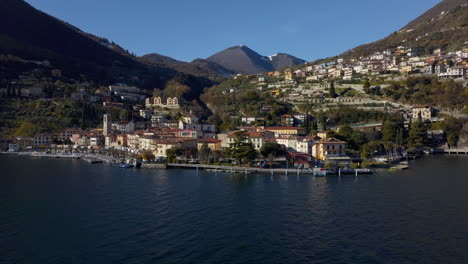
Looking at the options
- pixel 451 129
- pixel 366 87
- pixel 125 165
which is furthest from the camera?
pixel 366 87

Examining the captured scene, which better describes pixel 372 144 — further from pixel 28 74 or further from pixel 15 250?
pixel 28 74

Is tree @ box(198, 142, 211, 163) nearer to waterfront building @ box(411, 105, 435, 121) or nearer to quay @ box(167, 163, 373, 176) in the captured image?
quay @ box(167, 163, 373, 176)

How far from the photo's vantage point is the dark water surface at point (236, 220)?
16391 millimetres

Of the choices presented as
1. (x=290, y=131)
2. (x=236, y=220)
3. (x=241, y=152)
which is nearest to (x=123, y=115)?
(x=290, y=131)

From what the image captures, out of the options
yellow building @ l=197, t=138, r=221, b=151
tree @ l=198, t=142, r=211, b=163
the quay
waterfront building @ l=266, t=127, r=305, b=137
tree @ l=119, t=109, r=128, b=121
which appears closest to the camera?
the quay

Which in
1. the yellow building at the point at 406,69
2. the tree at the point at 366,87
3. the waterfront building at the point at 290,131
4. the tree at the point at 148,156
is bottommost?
the tree at the point at 148,156

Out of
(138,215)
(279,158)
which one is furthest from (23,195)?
(279,158)

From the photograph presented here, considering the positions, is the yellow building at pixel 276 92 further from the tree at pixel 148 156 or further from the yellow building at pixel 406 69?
the tree at pixel 148 156

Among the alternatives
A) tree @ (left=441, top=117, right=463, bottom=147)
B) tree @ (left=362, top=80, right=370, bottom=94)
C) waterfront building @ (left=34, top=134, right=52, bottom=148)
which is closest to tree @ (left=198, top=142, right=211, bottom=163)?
waterfront building @ (left=34, top=134, right=52, bottom=148)

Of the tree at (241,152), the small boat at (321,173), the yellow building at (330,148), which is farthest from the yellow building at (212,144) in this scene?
the small boat at (321,173)

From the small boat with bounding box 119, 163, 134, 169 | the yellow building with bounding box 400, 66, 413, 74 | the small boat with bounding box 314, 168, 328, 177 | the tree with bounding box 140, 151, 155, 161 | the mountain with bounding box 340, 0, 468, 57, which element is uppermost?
the mountain with bounding box 340, 0, 468, 57

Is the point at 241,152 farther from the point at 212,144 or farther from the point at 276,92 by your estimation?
the point at 276,92

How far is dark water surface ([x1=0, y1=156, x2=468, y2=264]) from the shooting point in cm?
1639

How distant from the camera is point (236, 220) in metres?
21.3
